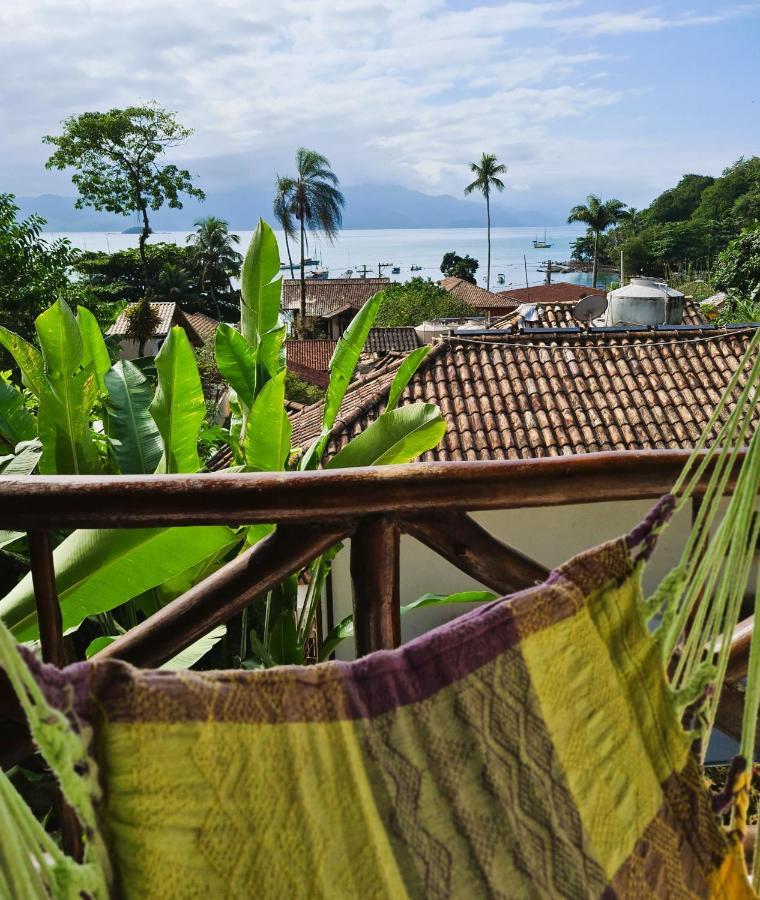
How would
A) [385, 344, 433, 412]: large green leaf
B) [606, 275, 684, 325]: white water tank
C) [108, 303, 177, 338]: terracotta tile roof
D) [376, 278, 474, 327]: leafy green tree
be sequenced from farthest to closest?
[376, 278, 474, 327]: leafy green tree → [108, 303, 177, 338]: terracotta tile roof → [606, 275, 684, 325]: white water tank → [385, 344, 433, 412]: large green leaf

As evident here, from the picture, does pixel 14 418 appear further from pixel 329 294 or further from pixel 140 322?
pixel 329 294

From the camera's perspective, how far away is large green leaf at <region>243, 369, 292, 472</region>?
1672mm

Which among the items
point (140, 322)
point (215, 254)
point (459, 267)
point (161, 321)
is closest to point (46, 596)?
point (140, 322)

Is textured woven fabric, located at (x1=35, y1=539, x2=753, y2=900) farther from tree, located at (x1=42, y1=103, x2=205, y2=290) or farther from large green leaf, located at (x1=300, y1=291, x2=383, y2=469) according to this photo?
tree, located at (x1=42, y1=103, x2=205, y2=290)

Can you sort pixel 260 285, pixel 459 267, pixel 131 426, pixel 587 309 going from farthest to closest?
1. pixel 459 267
2. pixel 587 309
3. pixel 260 285
4. pixel 131 426

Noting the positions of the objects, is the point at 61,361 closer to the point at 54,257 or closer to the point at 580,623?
the point at 580,623

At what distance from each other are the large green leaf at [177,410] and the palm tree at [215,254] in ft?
106

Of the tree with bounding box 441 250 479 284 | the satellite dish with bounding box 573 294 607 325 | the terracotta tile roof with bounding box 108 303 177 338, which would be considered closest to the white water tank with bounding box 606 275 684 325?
the satellite dish with bounding box 573 294 607 325

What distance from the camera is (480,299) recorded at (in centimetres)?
3797

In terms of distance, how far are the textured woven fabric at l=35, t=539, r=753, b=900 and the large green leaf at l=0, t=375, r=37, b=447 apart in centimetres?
160

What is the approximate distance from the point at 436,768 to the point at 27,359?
1.68 metres

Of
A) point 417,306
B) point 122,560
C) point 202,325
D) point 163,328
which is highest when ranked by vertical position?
point 122,560

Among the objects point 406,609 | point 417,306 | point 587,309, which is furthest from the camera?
point 417,306

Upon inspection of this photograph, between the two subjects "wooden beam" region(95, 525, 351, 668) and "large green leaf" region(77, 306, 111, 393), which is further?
"large green leaf" region(77, 306, 111, 393)
